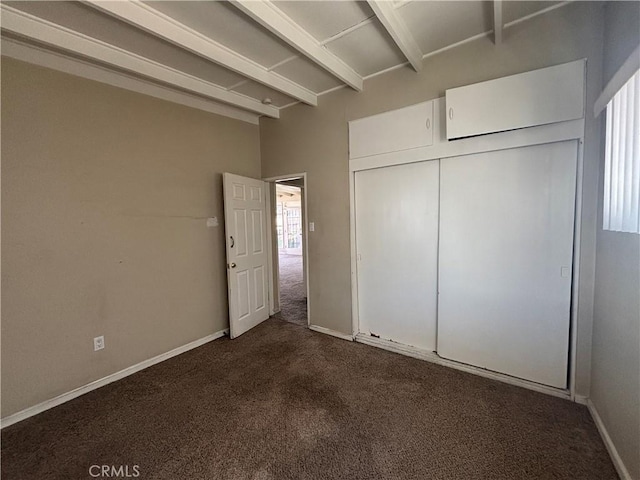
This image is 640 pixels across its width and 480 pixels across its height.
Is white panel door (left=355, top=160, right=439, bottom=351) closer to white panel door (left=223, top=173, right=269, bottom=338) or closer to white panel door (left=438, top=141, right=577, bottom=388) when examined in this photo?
white panel door (left=438, top=141, right=577, bottom=388)

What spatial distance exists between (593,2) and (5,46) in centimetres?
413

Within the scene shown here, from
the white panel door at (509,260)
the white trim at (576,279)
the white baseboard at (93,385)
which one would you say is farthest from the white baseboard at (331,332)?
the white trim at (576,279)

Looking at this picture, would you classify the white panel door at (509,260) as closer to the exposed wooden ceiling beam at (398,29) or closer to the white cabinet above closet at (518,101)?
the white cabinet above closet at (518,101)

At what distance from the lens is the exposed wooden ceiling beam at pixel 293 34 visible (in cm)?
185

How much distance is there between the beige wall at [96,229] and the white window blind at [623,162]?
3476 millimetres

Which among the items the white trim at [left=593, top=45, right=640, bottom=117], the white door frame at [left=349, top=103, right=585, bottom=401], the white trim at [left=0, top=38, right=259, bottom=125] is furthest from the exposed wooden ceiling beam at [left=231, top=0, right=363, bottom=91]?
the white trim at [left=593, top=45, right=640, bottom=117]

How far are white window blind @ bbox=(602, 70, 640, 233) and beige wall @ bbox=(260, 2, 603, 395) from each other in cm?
32

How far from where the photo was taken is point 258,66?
267cm

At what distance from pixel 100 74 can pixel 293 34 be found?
69.1 inches

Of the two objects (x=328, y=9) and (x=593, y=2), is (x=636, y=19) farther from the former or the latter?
(x=328, y=9)

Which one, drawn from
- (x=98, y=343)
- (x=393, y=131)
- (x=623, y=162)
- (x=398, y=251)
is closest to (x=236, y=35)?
(x=393, y=131)

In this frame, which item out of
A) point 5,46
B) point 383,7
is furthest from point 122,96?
point 383,7

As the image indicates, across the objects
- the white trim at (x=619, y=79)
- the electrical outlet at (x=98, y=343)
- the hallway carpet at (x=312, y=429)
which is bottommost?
the hallway carpet at (x=312, y=429)

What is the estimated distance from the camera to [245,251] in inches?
142
